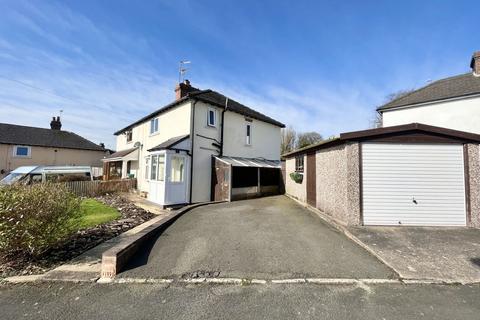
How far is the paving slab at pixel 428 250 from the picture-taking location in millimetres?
5125

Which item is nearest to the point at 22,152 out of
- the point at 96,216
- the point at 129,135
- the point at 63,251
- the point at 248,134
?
the point at 129,135

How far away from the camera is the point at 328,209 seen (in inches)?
429

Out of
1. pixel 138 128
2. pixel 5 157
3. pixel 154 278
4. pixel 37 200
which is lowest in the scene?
pixel 154 278

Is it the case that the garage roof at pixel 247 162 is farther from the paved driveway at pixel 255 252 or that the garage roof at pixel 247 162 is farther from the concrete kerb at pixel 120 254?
the concrete kerb at pixel 120 254

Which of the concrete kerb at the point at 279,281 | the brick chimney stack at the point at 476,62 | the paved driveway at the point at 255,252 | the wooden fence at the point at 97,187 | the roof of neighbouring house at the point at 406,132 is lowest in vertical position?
the concrete kerb at the point at 279,281

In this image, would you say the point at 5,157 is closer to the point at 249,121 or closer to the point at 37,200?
the point at 249,121

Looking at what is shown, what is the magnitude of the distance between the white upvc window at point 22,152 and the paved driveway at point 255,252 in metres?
28.8

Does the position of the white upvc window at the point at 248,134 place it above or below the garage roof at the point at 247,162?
above

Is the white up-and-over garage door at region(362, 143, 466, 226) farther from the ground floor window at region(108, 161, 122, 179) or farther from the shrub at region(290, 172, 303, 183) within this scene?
the ground floor window at region(108, 161, 122, 179)

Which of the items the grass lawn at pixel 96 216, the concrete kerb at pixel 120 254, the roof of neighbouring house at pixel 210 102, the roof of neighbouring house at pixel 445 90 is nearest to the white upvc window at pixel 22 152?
the roof of neighbouring house at pixel 210 102

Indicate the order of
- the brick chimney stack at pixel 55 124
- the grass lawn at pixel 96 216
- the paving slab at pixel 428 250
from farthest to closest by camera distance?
the brick chimney stack at pixel 55 124
the grass lawn at pixel 96 216
the paving slab at pixel 428 250

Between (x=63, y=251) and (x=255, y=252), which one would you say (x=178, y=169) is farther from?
(x=255, y=252)

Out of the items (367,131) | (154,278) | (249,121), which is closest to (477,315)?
(154,278)

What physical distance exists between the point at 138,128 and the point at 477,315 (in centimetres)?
2299
